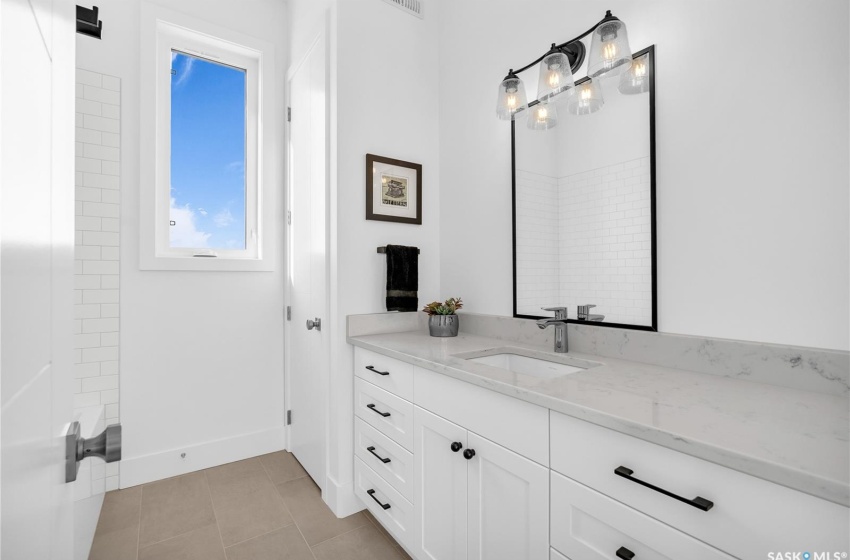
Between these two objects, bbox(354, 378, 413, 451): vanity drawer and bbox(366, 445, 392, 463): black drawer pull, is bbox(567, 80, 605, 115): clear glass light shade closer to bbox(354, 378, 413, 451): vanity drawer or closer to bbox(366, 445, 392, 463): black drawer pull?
bbox(354, 378, 413, 451): vanity drawer

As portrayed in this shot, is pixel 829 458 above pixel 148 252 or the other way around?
the other way around

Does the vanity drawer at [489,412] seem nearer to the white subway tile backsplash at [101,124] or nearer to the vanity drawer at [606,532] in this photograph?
the vanity drawer at [606,532]

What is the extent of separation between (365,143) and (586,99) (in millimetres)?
1070

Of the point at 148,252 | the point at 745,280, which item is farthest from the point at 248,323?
the point at 745,280

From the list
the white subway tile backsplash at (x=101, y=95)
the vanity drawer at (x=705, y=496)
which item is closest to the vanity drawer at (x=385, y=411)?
the vanity drawer at (x=705, y=496)

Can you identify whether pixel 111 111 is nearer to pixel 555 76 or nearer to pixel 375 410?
pixel 375 410

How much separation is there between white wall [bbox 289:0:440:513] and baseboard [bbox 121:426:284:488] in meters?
0.77

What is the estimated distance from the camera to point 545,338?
5.83 feet

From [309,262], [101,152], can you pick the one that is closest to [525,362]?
[309,262]

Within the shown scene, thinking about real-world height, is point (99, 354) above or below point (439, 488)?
above

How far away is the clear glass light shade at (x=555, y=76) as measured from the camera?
156 cm

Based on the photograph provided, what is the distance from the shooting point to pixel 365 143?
2107 millimetres

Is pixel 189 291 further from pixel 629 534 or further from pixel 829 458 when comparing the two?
pixel 829 458

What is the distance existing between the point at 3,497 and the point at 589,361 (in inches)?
58.5
